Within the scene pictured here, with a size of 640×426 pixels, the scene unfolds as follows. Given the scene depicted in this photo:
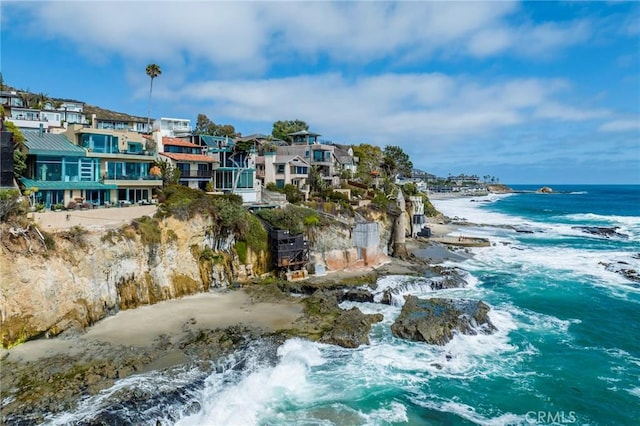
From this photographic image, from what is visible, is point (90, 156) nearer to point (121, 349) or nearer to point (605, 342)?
point (121, 349)

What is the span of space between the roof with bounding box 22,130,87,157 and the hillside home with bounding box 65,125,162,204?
86 centimetres

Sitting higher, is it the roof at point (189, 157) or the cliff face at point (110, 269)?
the roof at point (189, 157)

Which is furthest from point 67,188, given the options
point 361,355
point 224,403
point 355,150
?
point 355,150

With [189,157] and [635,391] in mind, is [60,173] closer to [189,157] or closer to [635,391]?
[189,157]

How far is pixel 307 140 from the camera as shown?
7462 centimetres

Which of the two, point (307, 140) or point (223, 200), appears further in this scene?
point (307, 140)

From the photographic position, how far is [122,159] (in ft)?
128

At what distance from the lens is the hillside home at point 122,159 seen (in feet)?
123

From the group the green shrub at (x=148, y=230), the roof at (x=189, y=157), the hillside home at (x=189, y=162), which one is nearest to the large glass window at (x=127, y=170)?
the hillside home at (x=189, y=162)

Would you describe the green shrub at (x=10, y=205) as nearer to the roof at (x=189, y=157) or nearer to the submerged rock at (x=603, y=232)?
the roof at (x=189, y=157)

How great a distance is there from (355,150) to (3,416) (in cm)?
8420

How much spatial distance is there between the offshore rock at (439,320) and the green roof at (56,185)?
27962 millimetres

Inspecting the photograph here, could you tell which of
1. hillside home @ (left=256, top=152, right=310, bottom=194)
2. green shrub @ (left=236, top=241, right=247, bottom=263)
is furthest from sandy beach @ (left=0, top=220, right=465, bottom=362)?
hillside home @ (left=256, top=152, right=310, bottom=194)

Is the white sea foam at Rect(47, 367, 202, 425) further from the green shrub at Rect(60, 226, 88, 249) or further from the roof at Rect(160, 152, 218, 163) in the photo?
the roof at Rect(160, 152, 218, 163)
